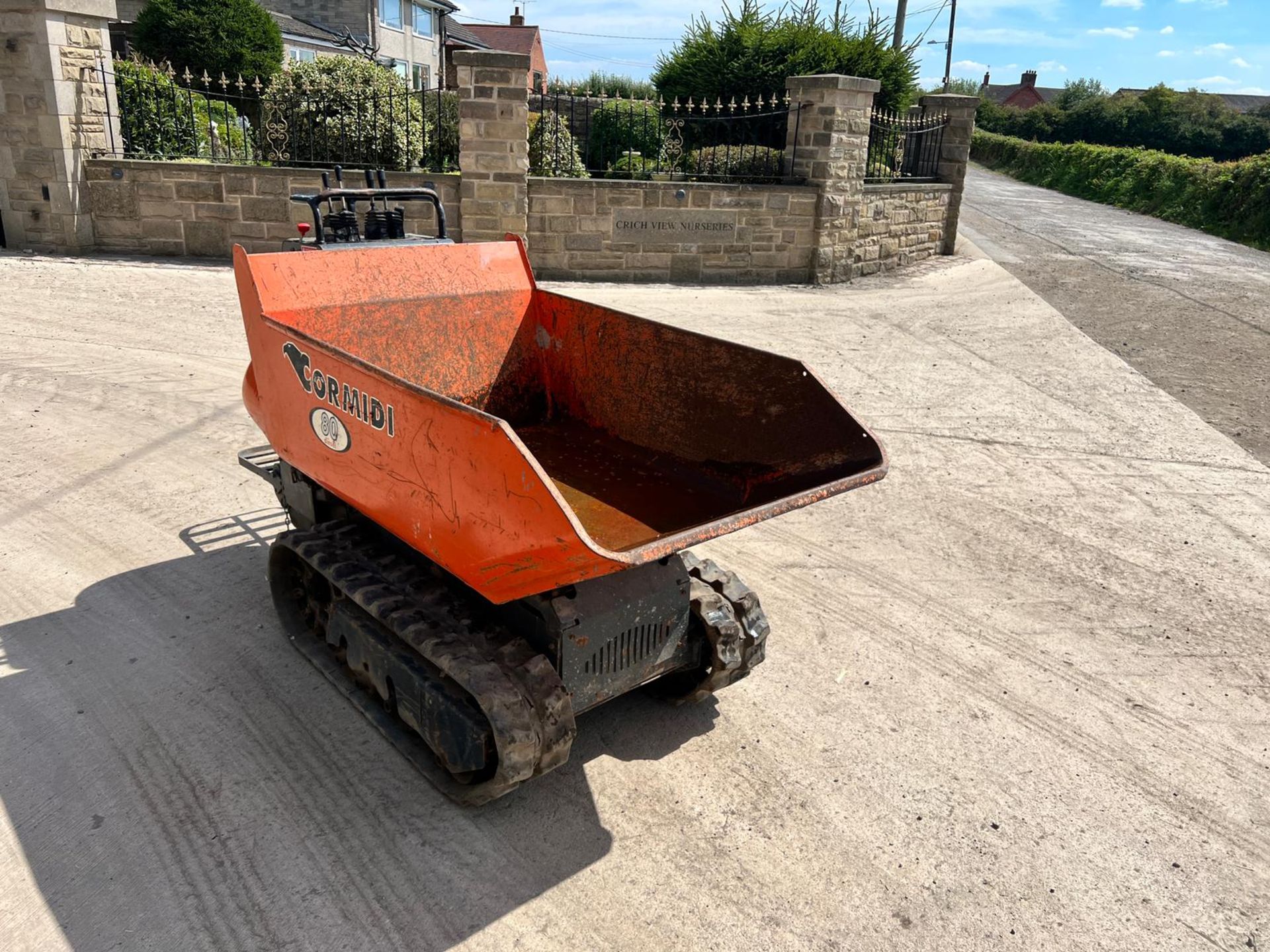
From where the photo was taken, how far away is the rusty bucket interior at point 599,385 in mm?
3842

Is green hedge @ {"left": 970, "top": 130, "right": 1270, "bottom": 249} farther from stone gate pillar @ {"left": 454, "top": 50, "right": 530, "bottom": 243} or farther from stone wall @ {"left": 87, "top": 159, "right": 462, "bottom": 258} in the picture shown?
stone wall @ {"left": 87, "top": 159, "right": 462, "bottom": 258}

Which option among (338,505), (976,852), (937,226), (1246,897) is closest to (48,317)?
(338,505)

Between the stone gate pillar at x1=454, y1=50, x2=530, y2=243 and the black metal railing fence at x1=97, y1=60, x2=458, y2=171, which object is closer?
the stone gate pillar at x1=454, y1=50, x2=530, y2=243

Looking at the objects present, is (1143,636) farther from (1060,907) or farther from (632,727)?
(632,727)

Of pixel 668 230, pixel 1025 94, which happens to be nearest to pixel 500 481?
pixel 668 230

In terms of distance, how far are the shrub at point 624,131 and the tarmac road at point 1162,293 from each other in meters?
5.98

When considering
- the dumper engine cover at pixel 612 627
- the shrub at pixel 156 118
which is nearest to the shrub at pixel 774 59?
the shrub at pixel 156 118

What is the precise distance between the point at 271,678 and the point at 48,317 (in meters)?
7.07

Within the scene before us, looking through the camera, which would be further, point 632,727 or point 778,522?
point 778,522

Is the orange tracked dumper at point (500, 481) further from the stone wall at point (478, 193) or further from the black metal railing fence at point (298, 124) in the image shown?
the black metal railing fence at point (298, 124)

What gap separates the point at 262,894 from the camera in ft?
9.81

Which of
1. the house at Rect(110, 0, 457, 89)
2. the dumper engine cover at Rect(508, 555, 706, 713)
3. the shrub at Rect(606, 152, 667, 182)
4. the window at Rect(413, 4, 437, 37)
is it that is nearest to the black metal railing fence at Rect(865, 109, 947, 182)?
the shrub at Rect(606, 152, 667, 182)

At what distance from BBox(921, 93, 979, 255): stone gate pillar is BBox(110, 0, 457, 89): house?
19.9 meters

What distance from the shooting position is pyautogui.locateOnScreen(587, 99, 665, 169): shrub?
13.9 meters
